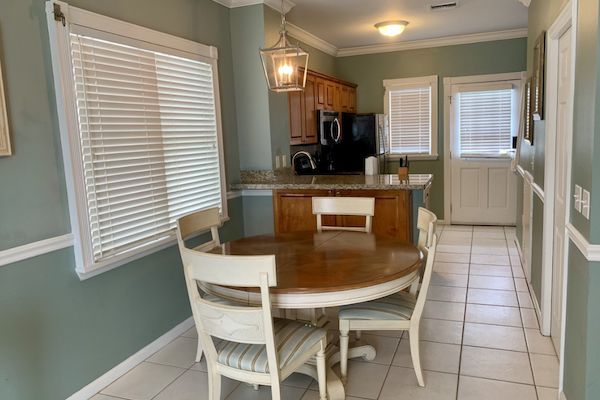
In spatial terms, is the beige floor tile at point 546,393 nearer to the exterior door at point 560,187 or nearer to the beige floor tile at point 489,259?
the exterior door at point 560,187

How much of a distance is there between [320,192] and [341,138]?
2.33m

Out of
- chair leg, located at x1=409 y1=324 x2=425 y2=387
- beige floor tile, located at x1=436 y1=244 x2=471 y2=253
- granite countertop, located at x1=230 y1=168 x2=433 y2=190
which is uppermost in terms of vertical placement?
granite countertop, located at x1=230 y1=168 x2=433 y2=190

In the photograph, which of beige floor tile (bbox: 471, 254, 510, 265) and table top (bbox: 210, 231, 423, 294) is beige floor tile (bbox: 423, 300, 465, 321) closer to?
table top (bbox: 210, 231, 423, 294)

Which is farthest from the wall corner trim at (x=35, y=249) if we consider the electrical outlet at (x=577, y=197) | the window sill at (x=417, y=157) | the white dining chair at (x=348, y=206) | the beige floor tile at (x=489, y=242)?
the window sill at (x=417, y=157)

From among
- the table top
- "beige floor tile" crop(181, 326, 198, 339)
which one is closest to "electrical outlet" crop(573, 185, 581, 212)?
the table top

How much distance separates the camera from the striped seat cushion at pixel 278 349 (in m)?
1.95

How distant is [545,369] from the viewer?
2.62m

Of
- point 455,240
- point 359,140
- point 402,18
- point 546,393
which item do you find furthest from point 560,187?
point 359,140

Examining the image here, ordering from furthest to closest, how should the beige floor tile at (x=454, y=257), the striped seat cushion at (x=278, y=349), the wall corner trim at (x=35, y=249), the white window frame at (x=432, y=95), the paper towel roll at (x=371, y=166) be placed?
the white window frame at (x=432, y=95) < the beige floor tile at (x=454, y=257) < the paper towel roll at (x=371, y=166) < the wall corner trim at (x=35, y=249) < the striped seat cushion at (x=278, y=349)

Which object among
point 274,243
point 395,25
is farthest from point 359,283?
point 395,25

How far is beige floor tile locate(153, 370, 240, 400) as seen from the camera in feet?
8.25

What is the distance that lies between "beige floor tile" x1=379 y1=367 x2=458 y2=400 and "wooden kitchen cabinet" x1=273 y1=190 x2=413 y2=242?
1330 millimetres

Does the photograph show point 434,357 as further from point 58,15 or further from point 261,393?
point 58,15

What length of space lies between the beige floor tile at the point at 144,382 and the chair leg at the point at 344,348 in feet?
3.21
